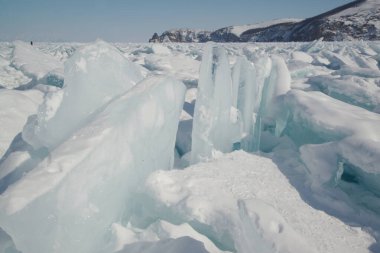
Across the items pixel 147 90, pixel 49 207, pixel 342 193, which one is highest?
pixel 147 90

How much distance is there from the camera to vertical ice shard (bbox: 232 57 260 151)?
9.58 feet

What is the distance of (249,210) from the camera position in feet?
4.27

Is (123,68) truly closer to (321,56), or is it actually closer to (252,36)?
(321,56)

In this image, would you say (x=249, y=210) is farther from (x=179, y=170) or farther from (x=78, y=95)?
(x=78, y=95)

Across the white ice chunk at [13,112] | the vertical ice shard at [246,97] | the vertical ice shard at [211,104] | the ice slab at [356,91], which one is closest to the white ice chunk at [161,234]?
the vertical ice shard at [211,104]

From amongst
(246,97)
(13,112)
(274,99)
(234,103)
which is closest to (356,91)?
(274,99)

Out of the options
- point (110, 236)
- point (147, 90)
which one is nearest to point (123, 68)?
point (147, 90)

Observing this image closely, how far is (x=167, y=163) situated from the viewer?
2.29 metres

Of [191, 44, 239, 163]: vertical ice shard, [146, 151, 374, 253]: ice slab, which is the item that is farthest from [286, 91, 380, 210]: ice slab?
[191, 44, 239, 163]: vertical ice shard

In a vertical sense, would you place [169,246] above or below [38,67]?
below

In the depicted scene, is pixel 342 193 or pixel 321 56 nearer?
pixel 342 193

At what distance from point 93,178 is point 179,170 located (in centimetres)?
81

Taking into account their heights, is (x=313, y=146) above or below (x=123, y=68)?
below

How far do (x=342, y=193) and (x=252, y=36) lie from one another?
37.3m
